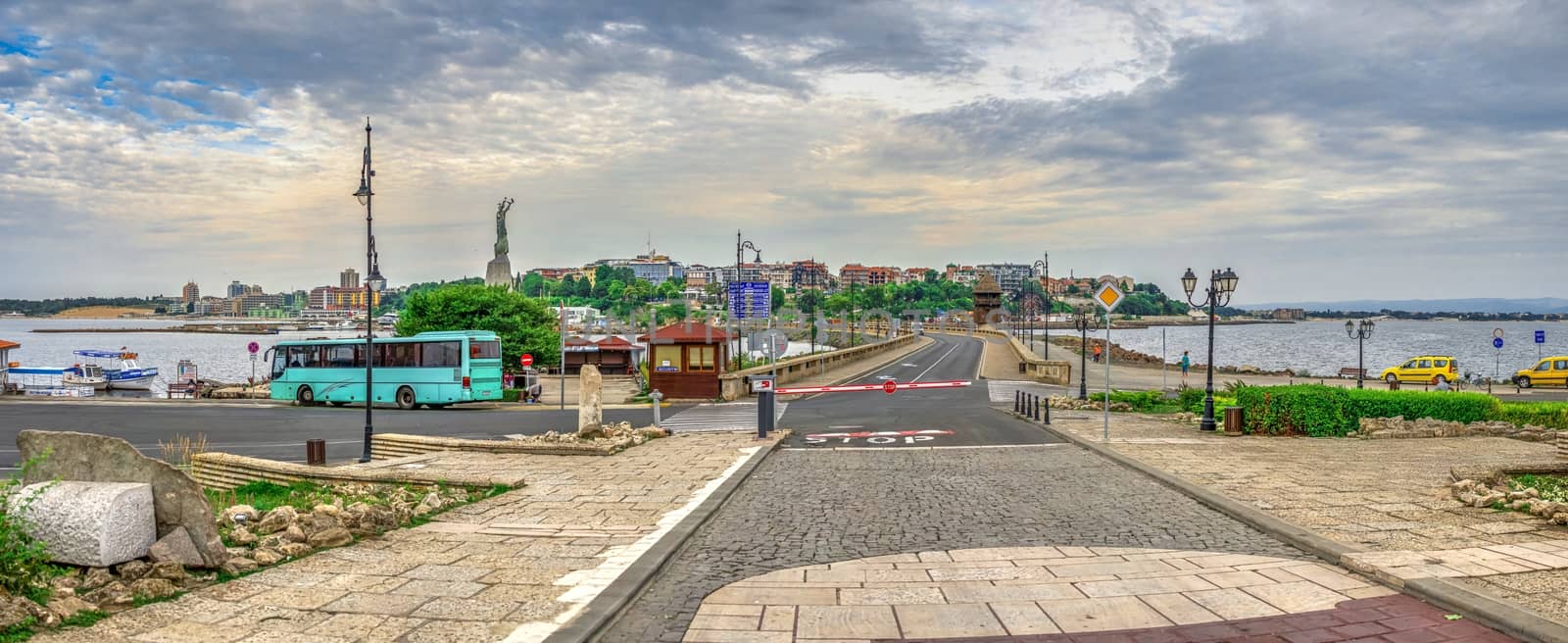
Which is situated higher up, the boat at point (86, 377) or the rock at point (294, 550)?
the rock at point (294, 550)

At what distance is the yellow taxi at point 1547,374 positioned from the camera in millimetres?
40750

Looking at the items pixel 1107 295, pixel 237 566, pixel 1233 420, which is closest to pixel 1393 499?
pixel 1107 295

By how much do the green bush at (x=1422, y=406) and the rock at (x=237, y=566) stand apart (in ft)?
67.8

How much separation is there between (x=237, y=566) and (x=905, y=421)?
18415 mm

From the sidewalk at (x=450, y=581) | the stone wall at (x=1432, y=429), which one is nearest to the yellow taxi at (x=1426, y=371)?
the stone wall at (x=1432, y=429)

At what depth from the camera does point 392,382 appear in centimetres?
3481

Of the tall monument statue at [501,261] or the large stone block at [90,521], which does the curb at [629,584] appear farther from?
the tall monument statue at [501,261]

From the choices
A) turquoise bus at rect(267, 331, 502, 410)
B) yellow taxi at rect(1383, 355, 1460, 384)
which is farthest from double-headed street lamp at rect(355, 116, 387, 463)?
yellow taxi at rect(1383, 355, 1460, 384)

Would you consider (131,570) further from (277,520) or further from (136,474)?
(277,520)

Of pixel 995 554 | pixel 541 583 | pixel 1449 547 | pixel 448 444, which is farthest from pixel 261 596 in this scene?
pixel 448 444

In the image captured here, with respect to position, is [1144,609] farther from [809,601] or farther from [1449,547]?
[1449,547]

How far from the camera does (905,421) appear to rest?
2428cm

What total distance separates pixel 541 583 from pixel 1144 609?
4.69 meters

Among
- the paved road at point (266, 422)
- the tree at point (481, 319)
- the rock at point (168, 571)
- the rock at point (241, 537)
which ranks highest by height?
the tree at point (481, 319)
